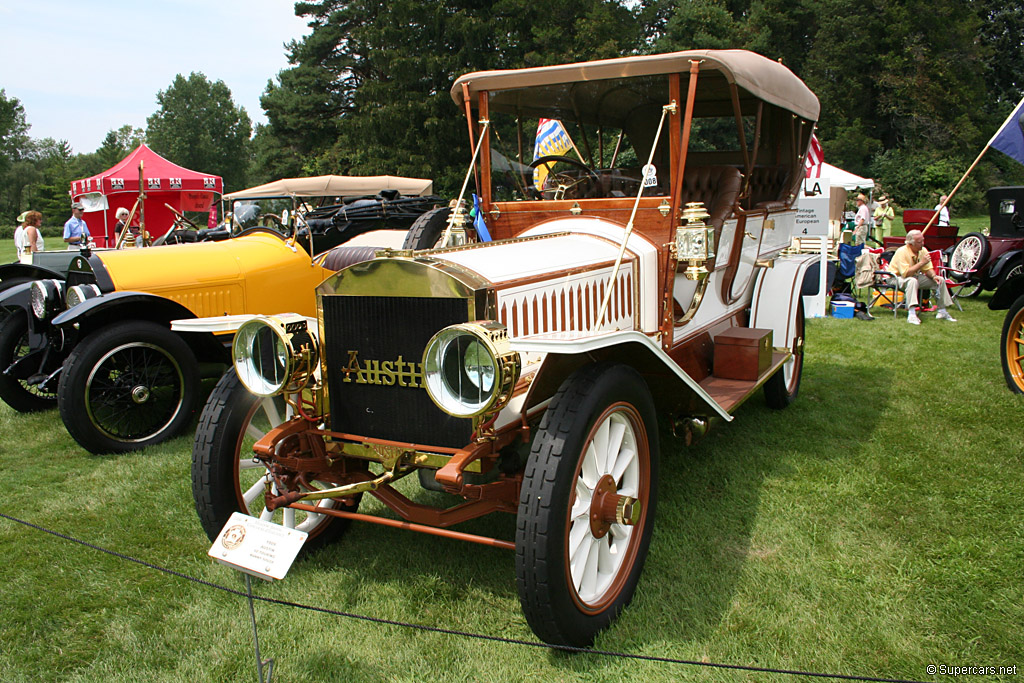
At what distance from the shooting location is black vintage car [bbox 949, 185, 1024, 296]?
30.9 feet

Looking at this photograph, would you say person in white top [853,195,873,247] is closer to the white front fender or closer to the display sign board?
the display sign board

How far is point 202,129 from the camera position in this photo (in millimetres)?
70688

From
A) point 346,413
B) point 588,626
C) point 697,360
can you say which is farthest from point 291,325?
point 697,360

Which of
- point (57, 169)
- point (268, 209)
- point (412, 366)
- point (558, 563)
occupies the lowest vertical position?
point (558, 563)

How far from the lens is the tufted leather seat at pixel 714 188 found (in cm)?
430

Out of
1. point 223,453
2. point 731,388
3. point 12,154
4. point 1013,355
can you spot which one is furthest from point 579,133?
point 12,154

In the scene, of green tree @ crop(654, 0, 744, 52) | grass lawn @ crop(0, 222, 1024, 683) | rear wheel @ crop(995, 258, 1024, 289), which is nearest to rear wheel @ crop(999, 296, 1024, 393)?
grass lawn @ crop(0, 222, 1024, 683)

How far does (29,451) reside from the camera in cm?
487

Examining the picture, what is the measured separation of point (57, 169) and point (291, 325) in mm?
66127

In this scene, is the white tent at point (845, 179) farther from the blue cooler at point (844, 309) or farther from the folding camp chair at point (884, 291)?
the blue cooler at point (844, 309)

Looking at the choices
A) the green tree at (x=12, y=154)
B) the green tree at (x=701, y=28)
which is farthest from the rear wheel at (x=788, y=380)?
the green tree at (x=12, y=154)

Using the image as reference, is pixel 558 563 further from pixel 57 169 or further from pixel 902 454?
pixel 57 169

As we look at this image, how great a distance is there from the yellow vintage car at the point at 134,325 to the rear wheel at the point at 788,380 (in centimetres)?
383

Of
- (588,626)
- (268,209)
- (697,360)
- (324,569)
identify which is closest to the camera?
(588,626)
